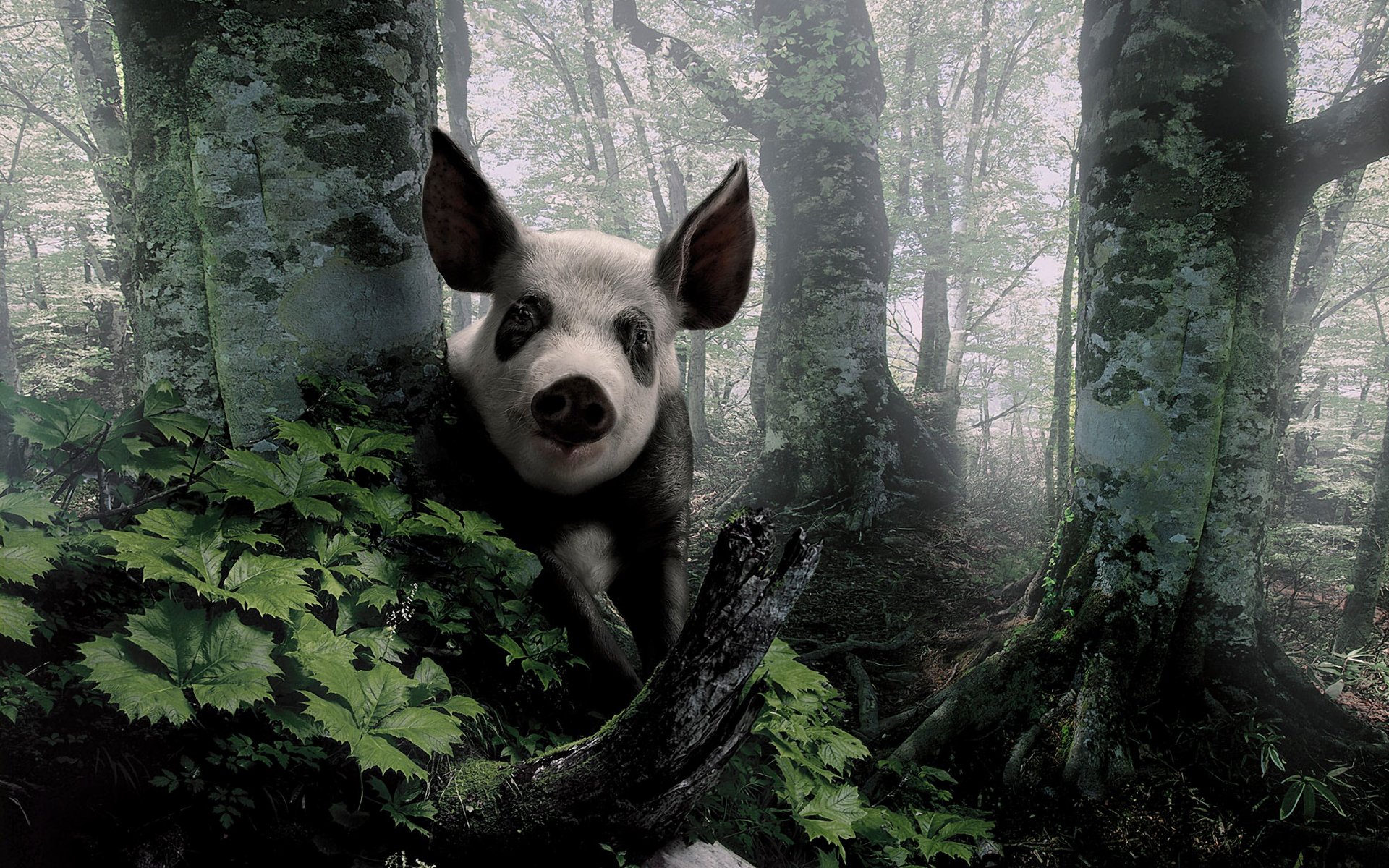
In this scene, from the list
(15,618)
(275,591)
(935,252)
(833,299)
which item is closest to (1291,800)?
(275,591)

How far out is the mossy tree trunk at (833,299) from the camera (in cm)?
696

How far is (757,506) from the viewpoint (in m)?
3.47

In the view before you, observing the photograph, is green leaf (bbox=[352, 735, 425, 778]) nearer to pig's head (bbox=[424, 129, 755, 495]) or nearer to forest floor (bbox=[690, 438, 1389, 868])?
pig's head (bbox=[424, 129, 755, 495])

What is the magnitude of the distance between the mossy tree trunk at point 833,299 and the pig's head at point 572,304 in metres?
4.59

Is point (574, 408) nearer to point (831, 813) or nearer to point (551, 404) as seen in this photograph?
point (551, 404)

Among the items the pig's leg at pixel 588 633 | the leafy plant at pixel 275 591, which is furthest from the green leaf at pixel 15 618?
the pig's leg at pixel 588 633

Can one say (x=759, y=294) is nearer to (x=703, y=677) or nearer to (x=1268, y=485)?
(x=1268, y=485)

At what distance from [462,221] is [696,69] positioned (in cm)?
772

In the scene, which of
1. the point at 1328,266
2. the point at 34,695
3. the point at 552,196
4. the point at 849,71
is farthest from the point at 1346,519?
the point at 552,196

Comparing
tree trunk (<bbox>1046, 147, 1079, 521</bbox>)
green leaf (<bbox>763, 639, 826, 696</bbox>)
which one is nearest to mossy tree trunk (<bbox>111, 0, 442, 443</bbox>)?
green leaf (<bbox>763, 639, 826, 696</bbox>)

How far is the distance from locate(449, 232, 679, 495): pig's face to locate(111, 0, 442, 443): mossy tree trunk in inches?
11.6

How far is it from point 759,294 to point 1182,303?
1211 cm

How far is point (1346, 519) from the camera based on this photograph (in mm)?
7898

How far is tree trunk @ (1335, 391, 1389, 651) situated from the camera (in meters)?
5.13
